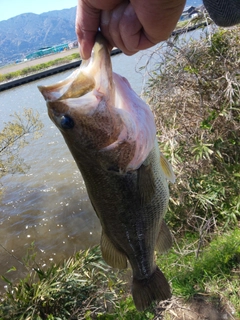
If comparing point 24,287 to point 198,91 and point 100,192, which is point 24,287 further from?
point 198,91

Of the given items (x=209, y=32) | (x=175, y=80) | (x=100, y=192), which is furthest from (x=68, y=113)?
(x=209, y=32)

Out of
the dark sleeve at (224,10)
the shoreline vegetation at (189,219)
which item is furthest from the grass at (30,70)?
the dark sleeve at (224,10)

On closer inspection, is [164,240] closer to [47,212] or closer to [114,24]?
[114,24]

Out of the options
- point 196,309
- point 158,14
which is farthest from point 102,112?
point 196,309

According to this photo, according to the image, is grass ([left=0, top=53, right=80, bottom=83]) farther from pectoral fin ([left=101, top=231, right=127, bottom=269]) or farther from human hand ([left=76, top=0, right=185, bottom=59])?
human hand ([left=76, top=0, right=185, bottom=59])

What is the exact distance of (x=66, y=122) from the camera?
1.73 m

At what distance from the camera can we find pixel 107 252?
2.28 metres

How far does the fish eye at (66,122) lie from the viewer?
5.66ft

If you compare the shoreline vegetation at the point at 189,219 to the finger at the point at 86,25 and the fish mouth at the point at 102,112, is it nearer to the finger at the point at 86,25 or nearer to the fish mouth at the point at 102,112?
the fish mouth at the point at 102,112

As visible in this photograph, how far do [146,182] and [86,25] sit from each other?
957 mm

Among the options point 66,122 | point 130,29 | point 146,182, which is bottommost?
point 146,182

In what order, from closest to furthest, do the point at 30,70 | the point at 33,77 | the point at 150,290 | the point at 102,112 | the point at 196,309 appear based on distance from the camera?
1. the point at 102,112
2. the point at 150,290
3. the point at 196,309
4. the point at 33,77
5. the point at 30,70

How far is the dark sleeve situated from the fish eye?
877 mm

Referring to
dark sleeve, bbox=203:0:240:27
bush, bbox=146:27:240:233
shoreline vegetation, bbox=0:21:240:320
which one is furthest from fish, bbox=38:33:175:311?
bush, bbox=146:27:240:233
